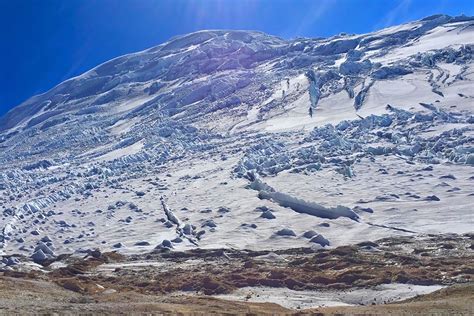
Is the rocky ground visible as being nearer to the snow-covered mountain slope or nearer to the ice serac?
the snow-covered mountain slope

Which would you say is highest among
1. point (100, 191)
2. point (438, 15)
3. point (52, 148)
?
point (438, 15)

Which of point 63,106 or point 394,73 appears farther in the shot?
point 63,106

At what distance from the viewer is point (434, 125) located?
4859 centimetres

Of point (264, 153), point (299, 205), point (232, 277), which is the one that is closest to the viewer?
point (232, 277)

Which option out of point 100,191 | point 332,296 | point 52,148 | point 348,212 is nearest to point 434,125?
point 348,212

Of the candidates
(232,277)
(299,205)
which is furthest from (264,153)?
(232,277)

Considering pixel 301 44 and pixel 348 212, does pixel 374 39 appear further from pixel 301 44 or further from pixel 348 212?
pixel 348 212

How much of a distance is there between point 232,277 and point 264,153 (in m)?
26.8

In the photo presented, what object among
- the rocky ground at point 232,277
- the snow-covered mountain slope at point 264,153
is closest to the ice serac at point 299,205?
the snow-covered mountain slope at point 264,153

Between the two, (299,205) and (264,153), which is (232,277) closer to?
(299,205)

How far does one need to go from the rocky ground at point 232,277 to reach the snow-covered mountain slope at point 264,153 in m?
2.33

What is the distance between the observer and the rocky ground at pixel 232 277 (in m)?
16.2

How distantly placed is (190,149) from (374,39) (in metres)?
50.2

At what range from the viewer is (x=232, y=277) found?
23531 millimetres
